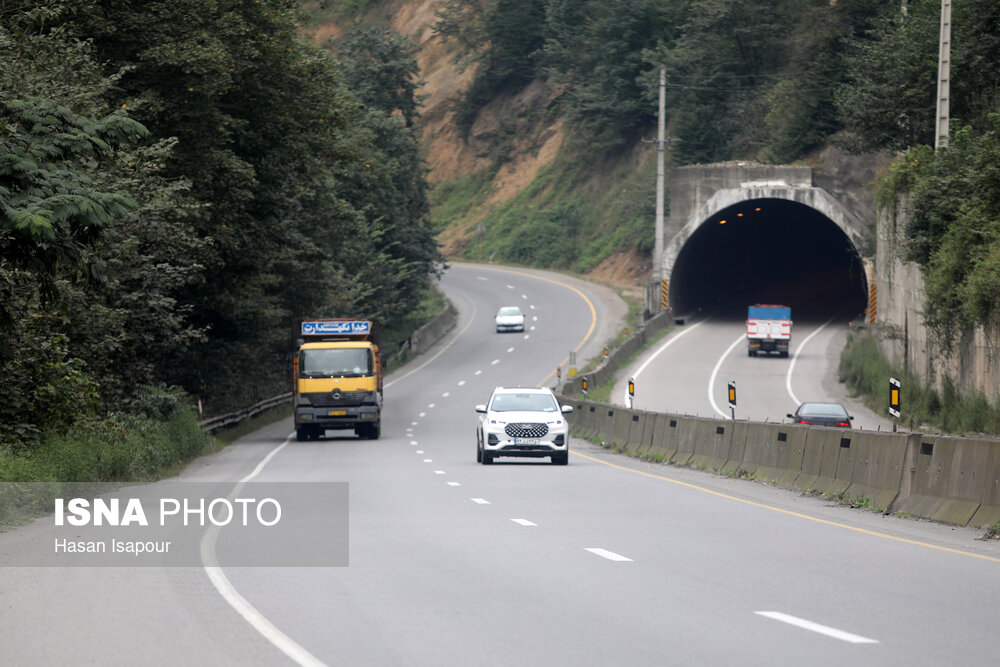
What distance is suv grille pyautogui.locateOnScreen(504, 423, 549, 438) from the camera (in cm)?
2697

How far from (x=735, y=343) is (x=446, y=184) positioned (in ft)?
227

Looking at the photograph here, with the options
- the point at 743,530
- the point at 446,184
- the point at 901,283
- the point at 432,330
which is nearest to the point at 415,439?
the point at 901,283

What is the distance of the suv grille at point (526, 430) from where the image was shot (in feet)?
88.5

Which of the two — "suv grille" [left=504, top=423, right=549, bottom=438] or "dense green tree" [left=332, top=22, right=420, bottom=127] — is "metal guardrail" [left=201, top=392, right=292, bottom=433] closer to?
"suv grille" [left=504, top=423, right=549, bottom=438]

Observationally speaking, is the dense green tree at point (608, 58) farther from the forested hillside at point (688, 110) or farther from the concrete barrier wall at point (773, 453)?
the concrete barrier wall at point (773, 453)

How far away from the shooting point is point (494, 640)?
821cm

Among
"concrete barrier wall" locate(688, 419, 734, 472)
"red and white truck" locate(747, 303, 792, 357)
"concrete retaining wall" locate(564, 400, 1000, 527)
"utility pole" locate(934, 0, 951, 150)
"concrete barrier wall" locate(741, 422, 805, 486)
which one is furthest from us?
"red and white truck" locate(747, 303, 792, 357)

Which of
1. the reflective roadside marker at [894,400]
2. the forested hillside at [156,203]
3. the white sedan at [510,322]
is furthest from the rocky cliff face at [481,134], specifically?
the reflective roadside marker at [894,400]

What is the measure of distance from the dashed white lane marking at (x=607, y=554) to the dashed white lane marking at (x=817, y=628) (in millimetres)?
3012

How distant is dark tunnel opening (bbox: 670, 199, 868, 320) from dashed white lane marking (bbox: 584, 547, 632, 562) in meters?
63.5

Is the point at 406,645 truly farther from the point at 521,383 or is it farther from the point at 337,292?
the point at 521,383

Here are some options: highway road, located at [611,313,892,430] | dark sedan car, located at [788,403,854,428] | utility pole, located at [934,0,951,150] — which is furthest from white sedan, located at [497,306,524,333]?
dark sedan car, located at [788,403,854,428]

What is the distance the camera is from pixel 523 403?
92.2 feet

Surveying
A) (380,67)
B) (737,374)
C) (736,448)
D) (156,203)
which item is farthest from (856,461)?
(380,67)
